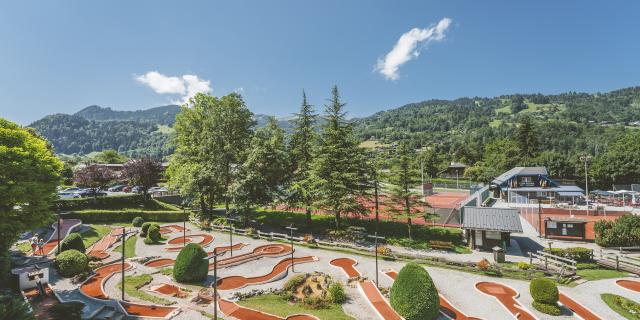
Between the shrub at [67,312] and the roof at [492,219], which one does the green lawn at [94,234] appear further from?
the roof at [492,219]

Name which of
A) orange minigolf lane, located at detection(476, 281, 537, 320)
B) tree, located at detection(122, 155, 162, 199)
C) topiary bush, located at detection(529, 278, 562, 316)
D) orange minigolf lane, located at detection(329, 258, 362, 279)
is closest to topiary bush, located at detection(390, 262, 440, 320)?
orange minigolf lane, located at detection(476, 281, 537, 320)

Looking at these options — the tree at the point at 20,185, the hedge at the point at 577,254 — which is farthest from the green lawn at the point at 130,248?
the hedge at the point at 577,254

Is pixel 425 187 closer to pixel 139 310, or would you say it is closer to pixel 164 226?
pixel 164 226

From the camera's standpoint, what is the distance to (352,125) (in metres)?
36.4

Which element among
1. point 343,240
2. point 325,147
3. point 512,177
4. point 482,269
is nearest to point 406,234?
point 343,240

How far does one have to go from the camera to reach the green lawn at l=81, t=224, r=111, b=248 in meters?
30.8

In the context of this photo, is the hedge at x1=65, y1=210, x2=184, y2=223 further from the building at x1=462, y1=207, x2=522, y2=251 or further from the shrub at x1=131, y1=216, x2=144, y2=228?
the building at x1=462, y1=207, x2=522, y2=251

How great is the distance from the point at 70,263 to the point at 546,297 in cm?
2894

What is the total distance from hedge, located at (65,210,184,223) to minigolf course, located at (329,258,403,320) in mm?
26853

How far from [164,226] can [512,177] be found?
59.7m

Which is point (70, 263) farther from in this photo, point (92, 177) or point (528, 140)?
point (528, 140)

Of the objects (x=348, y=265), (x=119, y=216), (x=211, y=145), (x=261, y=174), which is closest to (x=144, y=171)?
(x=119, y=216)

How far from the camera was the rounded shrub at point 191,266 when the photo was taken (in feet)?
67.7

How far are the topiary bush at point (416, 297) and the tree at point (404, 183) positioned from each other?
16.2m
